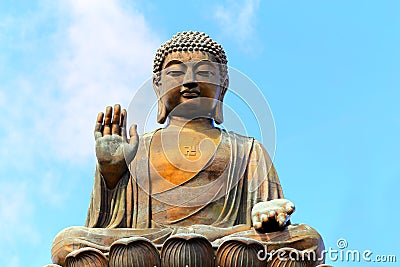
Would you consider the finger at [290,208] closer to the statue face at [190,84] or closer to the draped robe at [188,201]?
the draped robe at [188,201]

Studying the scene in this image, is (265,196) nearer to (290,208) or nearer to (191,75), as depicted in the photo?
(290,208)

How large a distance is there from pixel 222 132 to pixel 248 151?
54cm

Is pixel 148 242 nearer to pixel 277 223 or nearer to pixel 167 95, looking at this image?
pixel 277 223

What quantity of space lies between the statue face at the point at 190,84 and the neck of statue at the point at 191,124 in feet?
0.18

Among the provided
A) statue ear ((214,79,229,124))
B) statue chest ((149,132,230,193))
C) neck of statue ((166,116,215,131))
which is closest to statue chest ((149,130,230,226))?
statue chest ((149,132,230,193))

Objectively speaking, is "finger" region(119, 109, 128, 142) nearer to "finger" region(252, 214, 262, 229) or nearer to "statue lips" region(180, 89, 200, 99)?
"statue lips" region(180, 89, 200, 99)

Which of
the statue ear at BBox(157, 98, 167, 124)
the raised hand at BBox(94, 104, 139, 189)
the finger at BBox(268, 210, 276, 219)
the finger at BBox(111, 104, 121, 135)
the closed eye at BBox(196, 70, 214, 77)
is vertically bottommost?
the finger at BBox(268, 210, 276, 219)

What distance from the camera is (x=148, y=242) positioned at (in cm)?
1446

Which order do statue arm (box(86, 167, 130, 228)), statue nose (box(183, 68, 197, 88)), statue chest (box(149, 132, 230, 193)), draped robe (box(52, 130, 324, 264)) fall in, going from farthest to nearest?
1. statue nose (box(183, 68, 197, 88))
2. statue chest (box(149, 132, 230, 193))
3. statue arm (box(86, 167, 130, 228))
4. draped robe (box(52, 130, 324, 264))

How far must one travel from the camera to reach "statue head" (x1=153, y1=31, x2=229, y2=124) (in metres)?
17.1

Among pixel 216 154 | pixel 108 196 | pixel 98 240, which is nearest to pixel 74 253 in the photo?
pixel 98 240

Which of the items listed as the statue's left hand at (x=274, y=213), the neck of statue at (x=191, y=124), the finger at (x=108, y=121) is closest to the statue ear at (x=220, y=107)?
the neck of statue at (x=191, y=124)

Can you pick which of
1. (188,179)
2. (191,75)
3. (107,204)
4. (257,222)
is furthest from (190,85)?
(257,222)

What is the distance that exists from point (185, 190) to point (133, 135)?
102 centimetres
